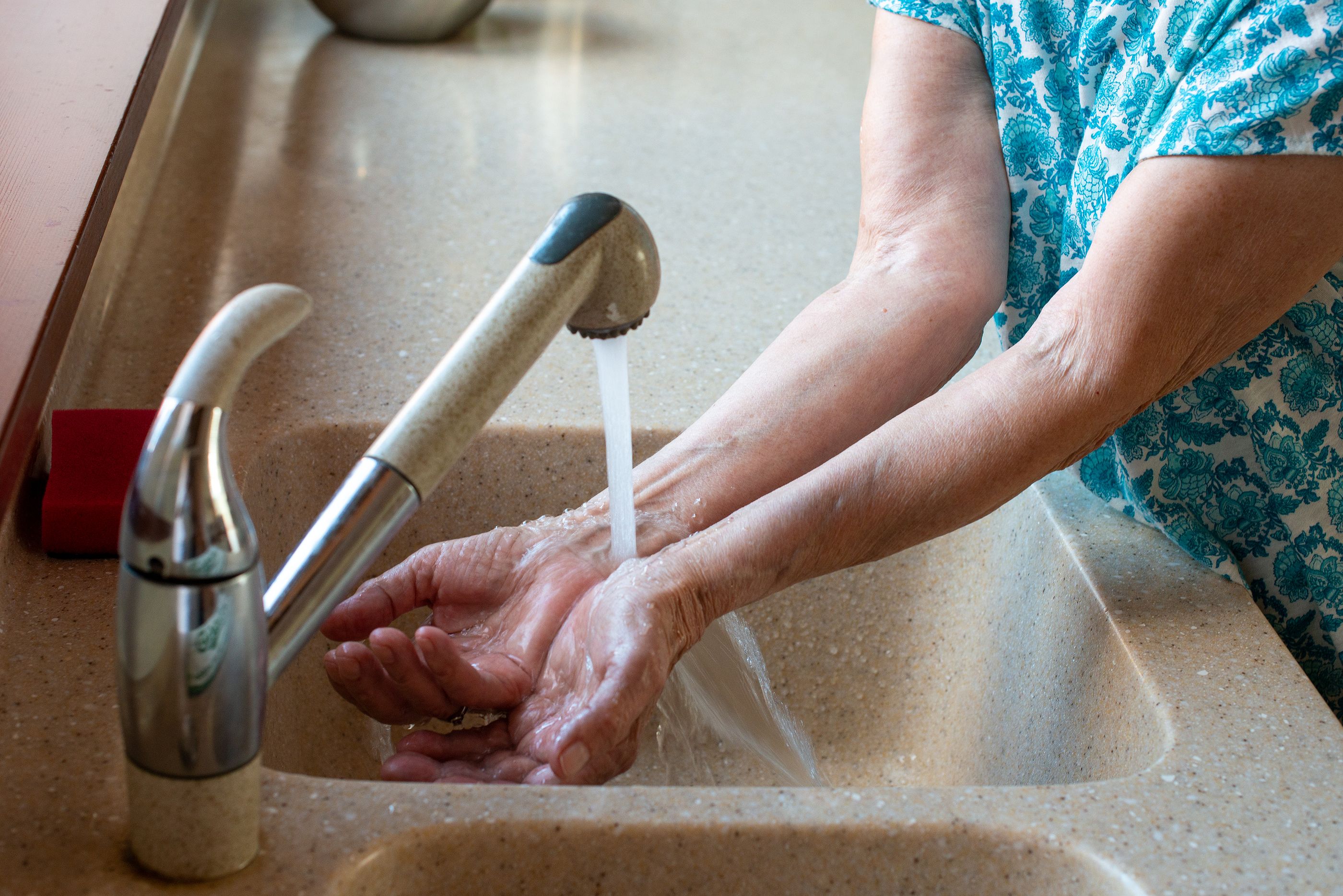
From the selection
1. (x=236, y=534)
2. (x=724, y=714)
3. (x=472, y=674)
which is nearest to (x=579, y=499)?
(x=724, y=714)

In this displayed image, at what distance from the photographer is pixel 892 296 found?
3.04 ft

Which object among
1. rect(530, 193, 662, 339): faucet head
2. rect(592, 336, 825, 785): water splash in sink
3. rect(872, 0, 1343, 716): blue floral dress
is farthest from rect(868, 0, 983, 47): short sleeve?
rect(530, 193, 662, 339): faucet head

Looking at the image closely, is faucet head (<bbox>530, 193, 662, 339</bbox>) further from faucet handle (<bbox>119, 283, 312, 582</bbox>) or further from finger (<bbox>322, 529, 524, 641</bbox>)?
finger (<bbox>322, 529, 524, 641</bbox>)

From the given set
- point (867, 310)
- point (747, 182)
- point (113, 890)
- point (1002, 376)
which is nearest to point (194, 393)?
point (113, 890)

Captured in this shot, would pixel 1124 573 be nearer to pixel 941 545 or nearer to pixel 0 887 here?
pixel 941 545

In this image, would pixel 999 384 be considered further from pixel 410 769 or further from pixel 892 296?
pixel 410 769

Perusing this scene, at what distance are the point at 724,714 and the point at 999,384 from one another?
32cm

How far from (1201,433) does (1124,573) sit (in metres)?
0.12

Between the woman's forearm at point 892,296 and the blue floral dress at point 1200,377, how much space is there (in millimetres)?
32

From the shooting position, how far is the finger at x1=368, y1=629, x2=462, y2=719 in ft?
2.13

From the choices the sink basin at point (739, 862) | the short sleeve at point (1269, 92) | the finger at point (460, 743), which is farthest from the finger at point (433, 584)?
the short sleeve at point (1269, 92)

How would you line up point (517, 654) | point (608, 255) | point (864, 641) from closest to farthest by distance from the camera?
1. point (608, 255)
2. point (517, 654)
3. point (864, 641)

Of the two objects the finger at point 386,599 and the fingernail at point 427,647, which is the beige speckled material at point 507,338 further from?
the finger at point 386,599

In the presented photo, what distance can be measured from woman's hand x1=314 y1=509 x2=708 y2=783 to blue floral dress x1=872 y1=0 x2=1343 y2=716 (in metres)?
0.35
